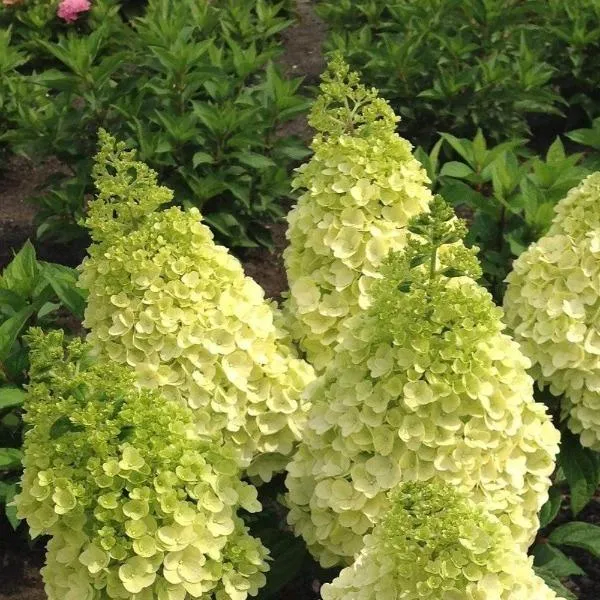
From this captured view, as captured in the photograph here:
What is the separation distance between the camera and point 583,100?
675 cm

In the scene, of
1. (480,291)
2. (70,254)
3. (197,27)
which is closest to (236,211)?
(70,254)

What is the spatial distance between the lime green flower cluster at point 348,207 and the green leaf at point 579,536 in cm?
92

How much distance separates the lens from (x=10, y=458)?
144 inches

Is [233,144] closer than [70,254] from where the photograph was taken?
Yes

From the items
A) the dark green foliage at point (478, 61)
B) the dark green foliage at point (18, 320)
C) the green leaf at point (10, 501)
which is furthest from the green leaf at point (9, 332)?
the dark green foliage at point (478, 61)

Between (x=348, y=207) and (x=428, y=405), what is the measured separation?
821 millimetres

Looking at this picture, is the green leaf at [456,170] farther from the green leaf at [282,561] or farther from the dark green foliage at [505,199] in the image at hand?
the green leaf at [282,561]

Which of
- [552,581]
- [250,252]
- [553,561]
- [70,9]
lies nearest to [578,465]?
[553,561]

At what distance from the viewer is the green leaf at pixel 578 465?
11.5 feet

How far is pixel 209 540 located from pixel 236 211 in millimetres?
3088

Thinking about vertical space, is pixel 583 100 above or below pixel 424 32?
below

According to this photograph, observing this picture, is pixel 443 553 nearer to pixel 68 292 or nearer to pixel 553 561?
pixel 553 561

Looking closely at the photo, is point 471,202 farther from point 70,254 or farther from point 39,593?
point 70,254

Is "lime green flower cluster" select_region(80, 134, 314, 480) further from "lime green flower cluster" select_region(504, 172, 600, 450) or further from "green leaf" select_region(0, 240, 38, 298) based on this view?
"green leaf" select_region(0, 240, 38, 298)
